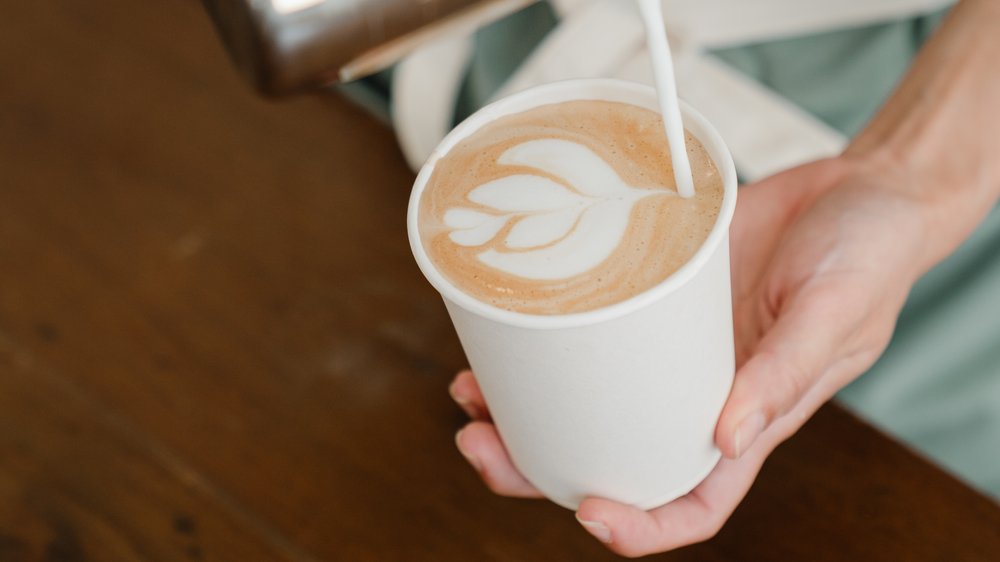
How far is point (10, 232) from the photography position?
3.02ft

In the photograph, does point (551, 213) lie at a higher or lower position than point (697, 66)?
higher

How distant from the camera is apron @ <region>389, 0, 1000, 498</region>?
0.84 m

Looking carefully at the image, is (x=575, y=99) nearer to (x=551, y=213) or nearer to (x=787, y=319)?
(x=551, y=213)

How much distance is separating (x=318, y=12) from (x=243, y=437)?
1.28 ft

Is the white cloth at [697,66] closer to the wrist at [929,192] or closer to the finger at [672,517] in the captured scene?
the wrist at [929,192]

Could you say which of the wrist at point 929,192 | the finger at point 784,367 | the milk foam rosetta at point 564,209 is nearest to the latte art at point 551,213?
the milk foam rosetta at point 564,209

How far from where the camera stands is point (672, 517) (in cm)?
59

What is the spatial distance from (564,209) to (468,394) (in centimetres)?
22

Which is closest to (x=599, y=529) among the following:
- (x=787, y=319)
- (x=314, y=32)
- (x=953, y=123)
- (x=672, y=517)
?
(x=672, y=517)

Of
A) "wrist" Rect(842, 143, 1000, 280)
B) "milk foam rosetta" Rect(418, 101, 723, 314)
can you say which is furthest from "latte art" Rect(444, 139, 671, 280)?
"wrist" Rect(842, 143, 1000, 280)

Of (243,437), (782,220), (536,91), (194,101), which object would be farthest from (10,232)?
(782,220)

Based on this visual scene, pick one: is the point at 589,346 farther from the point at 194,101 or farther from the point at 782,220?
the point at 194,101

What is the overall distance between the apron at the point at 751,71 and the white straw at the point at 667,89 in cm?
40

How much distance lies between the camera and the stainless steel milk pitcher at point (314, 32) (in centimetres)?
45
